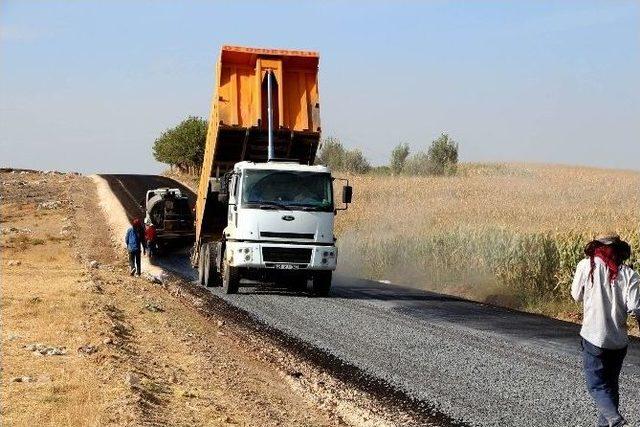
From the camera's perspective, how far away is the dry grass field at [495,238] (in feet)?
69.5

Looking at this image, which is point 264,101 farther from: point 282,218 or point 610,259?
point 610,259

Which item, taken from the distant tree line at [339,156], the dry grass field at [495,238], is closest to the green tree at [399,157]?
the distant tree line at [339,156]

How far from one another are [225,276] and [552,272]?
294 inches

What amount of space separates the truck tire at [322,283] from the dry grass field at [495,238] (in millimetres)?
4237

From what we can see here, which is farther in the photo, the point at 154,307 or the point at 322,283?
the point at 322,283

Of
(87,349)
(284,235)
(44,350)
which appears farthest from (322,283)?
(44,350)

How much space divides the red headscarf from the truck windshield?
497 inches

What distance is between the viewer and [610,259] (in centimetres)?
818

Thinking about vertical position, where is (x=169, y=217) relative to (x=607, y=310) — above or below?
below

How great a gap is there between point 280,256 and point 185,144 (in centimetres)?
7120

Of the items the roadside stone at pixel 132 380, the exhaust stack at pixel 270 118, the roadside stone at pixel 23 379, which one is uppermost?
the exhaust stack at pixel 270 118

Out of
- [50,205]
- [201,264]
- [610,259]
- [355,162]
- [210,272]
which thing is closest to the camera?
[610,259]

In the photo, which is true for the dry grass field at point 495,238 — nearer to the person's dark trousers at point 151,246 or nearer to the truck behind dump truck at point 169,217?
the truck behind dump truck at point 169,217

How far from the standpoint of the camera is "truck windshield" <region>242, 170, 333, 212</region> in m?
20.5
